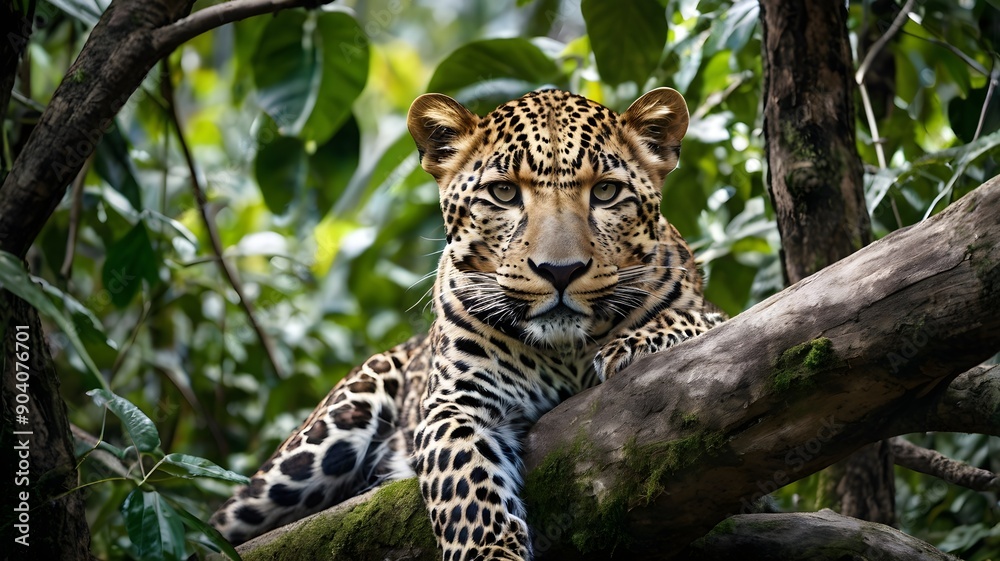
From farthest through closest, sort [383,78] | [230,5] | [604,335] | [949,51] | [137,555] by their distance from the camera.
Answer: [383,78]
[949,51]
[604,335]
[230,5]
[137,555]

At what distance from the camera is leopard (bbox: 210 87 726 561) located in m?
4.35

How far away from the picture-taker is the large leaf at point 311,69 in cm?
696

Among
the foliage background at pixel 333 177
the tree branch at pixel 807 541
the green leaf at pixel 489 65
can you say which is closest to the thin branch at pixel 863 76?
the foliage background at pixel 333 177

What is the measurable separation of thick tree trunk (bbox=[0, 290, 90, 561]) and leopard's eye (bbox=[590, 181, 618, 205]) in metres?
2.59

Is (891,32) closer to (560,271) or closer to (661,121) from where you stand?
(661,121)

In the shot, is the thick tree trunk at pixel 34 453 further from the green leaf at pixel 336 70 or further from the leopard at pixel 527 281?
the green leaf at pixel 336 70

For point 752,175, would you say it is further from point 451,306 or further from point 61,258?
point 61,258

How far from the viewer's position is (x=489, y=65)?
23.8ft

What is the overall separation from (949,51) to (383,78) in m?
12.9

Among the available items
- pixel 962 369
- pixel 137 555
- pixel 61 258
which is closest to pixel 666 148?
pixel 962 369

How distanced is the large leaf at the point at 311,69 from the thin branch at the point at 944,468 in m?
4.60

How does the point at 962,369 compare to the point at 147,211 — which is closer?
the point at 962,369

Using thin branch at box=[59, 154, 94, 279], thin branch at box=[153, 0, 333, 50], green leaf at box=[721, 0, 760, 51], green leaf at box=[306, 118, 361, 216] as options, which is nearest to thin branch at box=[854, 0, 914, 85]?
green leaf at box=[721, 0, 760, 51]

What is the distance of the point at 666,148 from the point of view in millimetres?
5082
